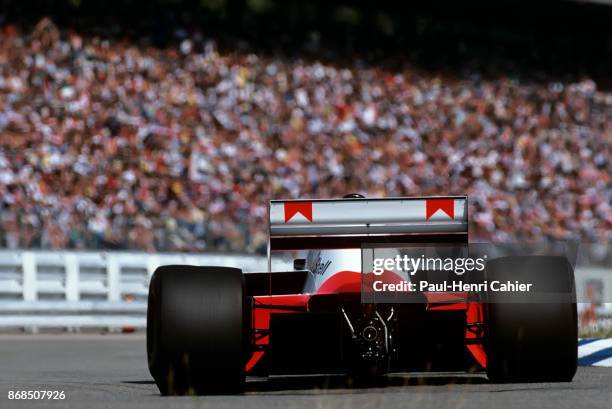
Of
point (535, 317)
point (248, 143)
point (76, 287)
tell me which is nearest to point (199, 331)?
point (535, 317)

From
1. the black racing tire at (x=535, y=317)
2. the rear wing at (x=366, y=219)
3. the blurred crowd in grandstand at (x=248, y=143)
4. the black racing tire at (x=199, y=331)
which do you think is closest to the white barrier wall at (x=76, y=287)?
the blurred crowd in grandstand at (x=248, y=143)

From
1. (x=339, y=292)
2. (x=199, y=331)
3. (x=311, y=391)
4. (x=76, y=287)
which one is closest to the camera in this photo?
(x=199, y=331)

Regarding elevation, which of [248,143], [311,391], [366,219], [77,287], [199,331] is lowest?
[311,391]

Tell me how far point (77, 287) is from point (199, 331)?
11.6 m

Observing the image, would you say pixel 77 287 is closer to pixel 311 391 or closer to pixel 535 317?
pixel 311 391

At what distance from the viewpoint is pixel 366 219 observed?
7.69m

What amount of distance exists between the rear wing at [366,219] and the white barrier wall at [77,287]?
32.3 ft

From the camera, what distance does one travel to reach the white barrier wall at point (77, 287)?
58.5 feet

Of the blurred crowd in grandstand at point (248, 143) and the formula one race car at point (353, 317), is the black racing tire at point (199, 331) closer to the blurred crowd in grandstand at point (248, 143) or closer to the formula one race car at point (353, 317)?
the formula one race car at point (353, 317)

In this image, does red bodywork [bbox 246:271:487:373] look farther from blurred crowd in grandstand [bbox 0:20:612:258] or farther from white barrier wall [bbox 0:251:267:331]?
blurred crowd in grandstand [bbox 0:20:612:258]

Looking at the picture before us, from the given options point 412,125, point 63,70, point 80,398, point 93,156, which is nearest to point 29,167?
point 93,156

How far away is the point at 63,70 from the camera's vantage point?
22.5 m

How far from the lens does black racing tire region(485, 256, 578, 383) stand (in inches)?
292

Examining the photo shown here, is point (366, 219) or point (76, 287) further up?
point (366, 219)
